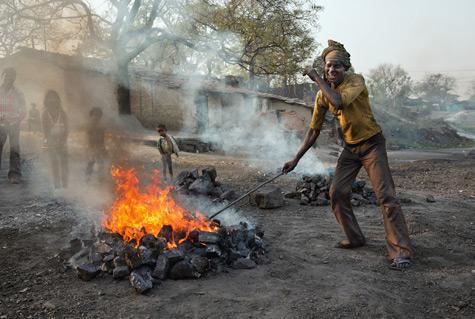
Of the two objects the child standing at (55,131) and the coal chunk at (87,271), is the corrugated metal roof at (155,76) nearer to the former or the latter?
the child standing at (55,131)

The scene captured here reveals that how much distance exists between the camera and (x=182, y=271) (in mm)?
3648

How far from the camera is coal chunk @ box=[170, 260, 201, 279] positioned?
3.65 m

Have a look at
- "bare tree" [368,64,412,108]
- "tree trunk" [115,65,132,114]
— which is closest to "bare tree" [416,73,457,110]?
"bare tree" [368,64,412,108]

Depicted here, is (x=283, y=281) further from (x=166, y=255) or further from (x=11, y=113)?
(x=11, y=113)

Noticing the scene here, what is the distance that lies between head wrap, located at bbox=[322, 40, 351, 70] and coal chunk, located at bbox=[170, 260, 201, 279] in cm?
268

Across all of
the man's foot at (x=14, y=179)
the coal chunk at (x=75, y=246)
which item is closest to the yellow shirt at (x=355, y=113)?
the coal chunk at (x=75, y=246)

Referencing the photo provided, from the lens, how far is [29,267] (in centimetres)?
402

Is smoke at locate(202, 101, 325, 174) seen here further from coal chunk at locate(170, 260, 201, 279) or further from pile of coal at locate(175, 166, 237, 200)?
coal chunk at locate(170, 260, 201, 279)

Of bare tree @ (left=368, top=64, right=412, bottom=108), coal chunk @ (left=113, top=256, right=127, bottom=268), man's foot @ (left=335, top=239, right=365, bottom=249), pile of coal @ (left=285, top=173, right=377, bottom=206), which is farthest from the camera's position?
bare tree @ (left=368, top=64, right=412, bottom=108)

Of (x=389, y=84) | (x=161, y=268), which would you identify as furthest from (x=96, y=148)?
(x=389, y=84)

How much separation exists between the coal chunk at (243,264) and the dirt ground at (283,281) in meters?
0.08

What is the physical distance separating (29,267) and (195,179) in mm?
4251

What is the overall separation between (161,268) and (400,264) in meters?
2.45

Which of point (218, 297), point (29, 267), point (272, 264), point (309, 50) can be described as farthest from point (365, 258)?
point (309, 50)
